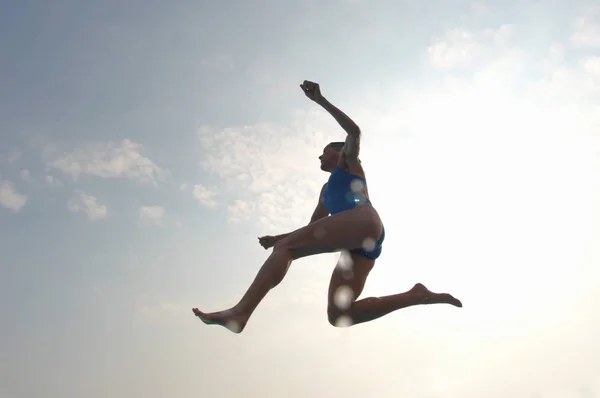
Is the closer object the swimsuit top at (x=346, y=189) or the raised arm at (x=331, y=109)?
the raised arm at (x=331, y=109)

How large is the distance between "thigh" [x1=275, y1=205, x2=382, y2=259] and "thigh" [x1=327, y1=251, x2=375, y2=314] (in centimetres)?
41

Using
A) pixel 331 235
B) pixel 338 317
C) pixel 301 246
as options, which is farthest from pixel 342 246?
pixel 338 317

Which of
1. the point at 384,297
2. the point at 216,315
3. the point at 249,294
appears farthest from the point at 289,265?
the point at 384,297

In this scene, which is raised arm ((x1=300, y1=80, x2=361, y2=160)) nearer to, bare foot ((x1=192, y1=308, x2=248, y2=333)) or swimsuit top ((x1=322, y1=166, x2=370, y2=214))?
swimsuit top ((x1=322, y1=166, x2=370, y2=214))

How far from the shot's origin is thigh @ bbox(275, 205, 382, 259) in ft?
15.0

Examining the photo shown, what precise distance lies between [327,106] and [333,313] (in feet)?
6.67

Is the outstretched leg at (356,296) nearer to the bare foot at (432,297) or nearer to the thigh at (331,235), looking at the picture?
the bare foot at (432,297)

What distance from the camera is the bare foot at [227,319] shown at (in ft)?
13.8

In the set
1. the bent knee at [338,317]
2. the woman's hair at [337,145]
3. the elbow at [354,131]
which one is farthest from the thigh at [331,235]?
the woman's hair at [337,145]

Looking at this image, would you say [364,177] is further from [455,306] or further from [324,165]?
[455,306]

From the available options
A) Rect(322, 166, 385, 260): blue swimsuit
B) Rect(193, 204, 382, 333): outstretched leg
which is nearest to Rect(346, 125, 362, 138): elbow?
Rect(322, 166, 385, 260): blue swimsuit

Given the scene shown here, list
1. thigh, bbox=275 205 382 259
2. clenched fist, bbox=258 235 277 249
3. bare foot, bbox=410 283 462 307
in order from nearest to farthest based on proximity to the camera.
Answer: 1. thigh, bbox=275 205 382 259
2. bare foot, bbox=410 283 462 307
3. clenched fist, bbox=258 235 277 249

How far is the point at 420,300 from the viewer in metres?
5.27

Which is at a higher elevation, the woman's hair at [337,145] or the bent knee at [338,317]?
the woman's hair at [337,145]
